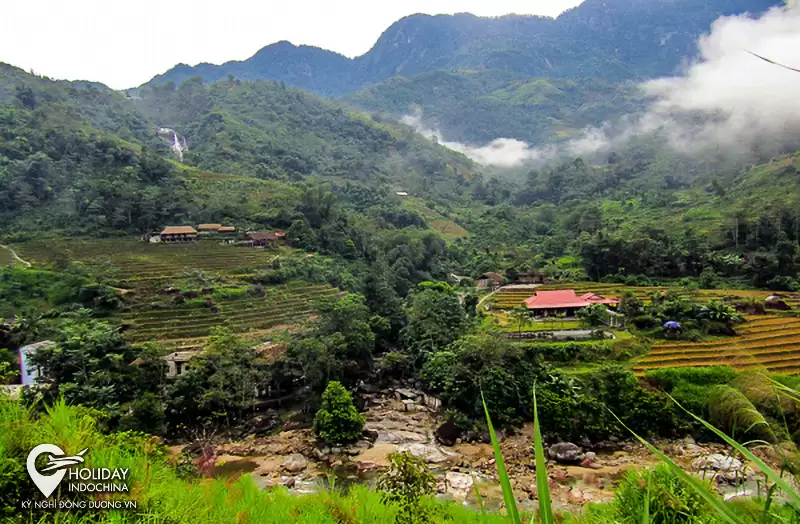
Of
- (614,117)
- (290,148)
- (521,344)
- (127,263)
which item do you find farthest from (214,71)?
(521,344)

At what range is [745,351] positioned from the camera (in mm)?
20188

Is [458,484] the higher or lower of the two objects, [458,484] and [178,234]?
the lower

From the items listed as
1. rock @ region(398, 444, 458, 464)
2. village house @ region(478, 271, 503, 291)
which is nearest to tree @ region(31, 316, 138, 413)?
rock @ region(398, 444, 458, 464)

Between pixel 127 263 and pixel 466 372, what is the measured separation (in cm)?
2359

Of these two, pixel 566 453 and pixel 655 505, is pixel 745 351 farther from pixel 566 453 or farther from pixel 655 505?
pixel 655 505

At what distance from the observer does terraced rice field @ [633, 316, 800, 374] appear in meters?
19.2

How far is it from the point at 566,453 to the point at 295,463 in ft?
32.3

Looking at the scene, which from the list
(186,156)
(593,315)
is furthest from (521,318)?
(186,156)

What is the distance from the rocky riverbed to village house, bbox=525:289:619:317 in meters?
9.84

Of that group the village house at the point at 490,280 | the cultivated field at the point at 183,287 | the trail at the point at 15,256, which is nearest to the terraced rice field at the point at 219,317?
the cultivated field at the point at 183,287

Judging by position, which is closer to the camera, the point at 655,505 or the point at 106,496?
the point at 106,496

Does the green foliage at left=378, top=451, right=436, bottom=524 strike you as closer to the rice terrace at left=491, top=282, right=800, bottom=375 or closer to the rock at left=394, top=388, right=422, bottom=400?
the rock at left=394, top=388, right=422, bottom=400

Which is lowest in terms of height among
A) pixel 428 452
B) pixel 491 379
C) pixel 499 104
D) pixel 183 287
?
pixel 428 452

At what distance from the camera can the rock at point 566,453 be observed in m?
15.9
